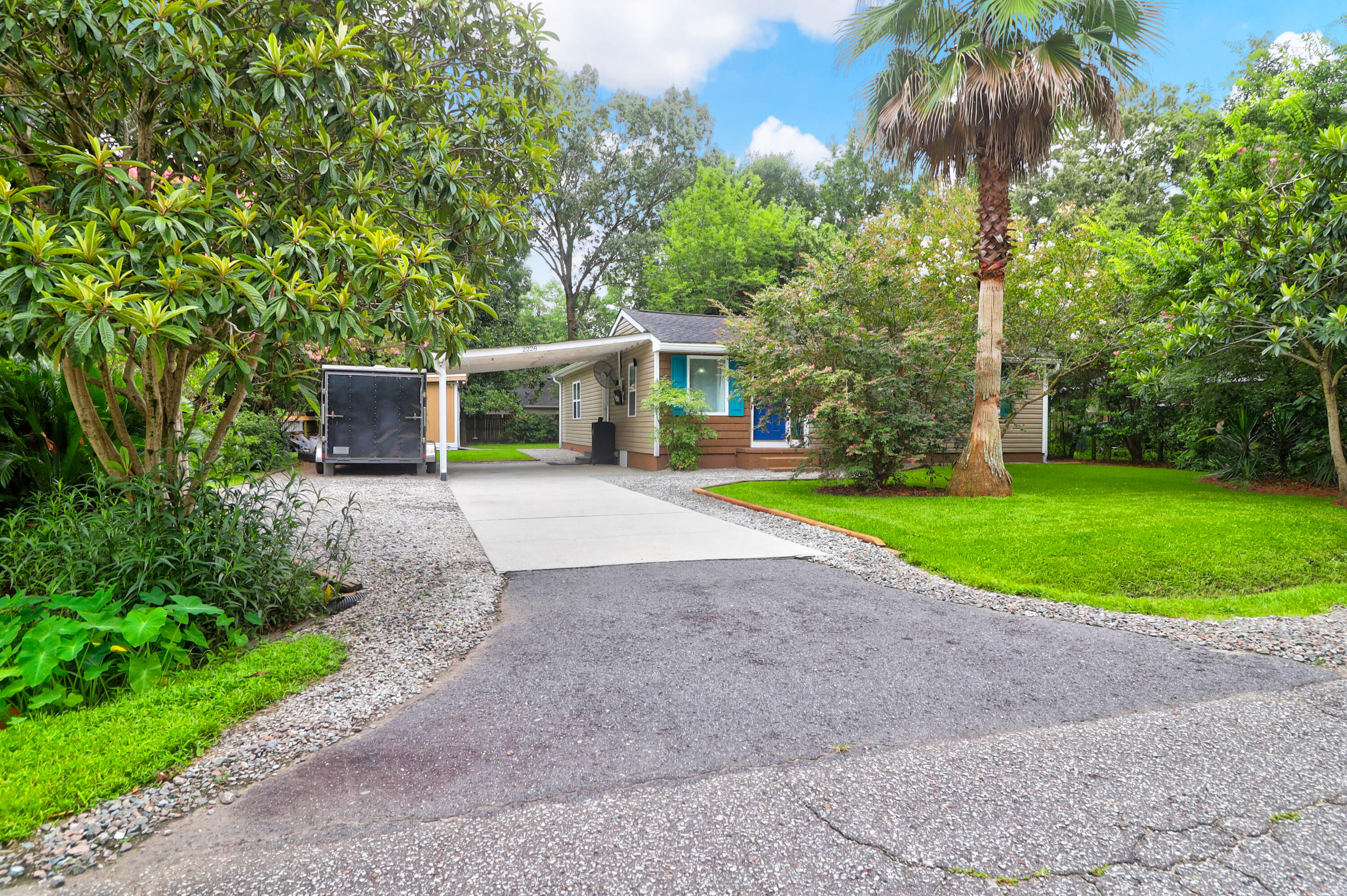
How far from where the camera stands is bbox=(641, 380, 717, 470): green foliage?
511 inches

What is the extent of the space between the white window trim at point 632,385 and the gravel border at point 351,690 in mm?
8613

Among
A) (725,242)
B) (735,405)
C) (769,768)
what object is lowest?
(769,768)

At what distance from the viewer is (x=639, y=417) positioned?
48.2 ft

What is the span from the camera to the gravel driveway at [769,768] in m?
1.78

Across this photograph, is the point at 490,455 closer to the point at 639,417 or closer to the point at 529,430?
the point at 639,417

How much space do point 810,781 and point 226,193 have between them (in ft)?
12.3

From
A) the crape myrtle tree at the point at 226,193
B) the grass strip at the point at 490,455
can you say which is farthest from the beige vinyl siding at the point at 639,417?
the crape myrtle tree at the point at 226,193

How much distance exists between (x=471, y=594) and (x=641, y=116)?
2926cm

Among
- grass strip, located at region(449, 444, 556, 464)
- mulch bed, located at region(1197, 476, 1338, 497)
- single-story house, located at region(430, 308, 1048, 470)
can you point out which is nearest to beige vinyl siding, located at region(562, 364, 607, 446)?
grass strip, located at region(449, 444, 556, 464)

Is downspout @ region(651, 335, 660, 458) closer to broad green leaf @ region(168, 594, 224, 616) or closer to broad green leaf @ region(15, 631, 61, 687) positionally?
broad green leaf @ region(168, 594, 224, 616)

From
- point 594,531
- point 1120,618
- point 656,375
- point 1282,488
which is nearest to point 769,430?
point 656,375

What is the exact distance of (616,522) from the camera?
7.34m

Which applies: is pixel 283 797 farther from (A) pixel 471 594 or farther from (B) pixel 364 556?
(B) pixel 364 556

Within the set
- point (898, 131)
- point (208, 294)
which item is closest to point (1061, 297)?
point (898, 131)
